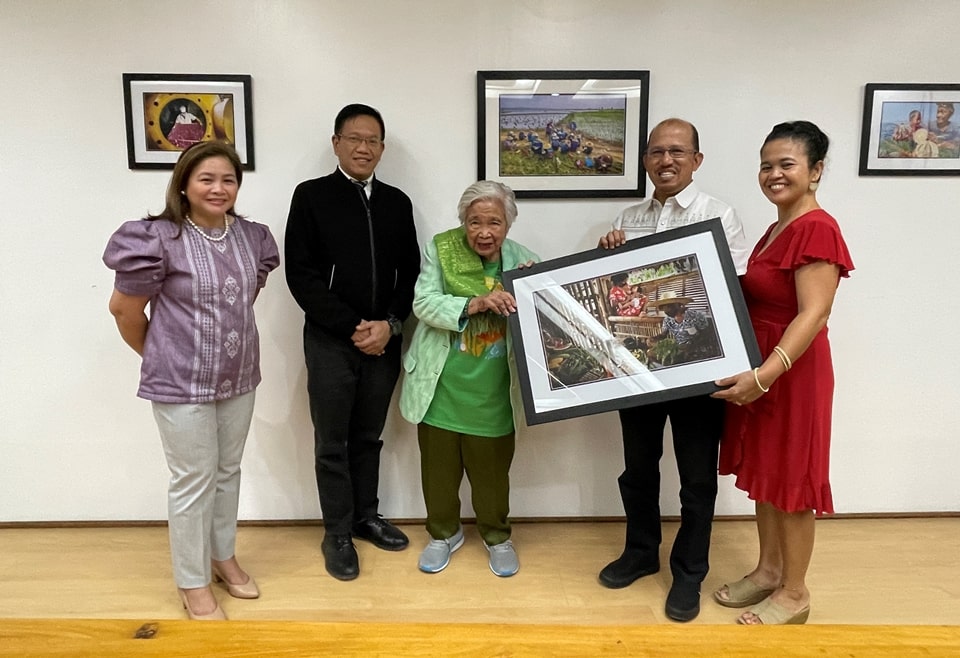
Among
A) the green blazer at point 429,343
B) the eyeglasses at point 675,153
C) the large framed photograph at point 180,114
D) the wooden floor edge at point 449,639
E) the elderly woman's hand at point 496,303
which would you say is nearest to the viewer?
the wooden floor edge at point 449,639

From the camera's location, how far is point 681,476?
6.92 ft

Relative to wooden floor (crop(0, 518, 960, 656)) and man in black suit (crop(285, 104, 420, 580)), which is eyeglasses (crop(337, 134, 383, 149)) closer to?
man in black suit (crop(285, 104, 420, 580))

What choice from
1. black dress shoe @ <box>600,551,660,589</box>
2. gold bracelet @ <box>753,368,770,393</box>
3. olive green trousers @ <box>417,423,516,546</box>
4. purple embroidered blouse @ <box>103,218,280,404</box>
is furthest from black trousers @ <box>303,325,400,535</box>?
gold bracelet @ <box>753,368,770,393</box>

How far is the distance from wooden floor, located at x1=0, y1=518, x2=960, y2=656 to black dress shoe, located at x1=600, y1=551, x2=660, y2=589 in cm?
3

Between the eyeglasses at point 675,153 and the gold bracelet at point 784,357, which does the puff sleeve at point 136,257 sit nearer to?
the eyeglasses at point 675,153

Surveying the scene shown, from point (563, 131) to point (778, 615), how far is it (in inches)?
71.0

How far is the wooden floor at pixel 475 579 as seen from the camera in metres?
2.11

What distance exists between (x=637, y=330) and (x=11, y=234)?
2.36 metres

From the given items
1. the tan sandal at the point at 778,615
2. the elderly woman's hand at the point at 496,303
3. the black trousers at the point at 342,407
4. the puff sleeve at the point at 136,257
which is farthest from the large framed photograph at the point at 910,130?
the puff sleeve at the point at 136,257

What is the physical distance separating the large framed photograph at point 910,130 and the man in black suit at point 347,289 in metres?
1.79

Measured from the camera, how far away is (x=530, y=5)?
96.2 inches

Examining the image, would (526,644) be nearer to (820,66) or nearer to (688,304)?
(688,304)

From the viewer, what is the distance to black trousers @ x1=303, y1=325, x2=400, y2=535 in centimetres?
231

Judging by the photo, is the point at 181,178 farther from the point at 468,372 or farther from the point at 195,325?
the point at 468,372
